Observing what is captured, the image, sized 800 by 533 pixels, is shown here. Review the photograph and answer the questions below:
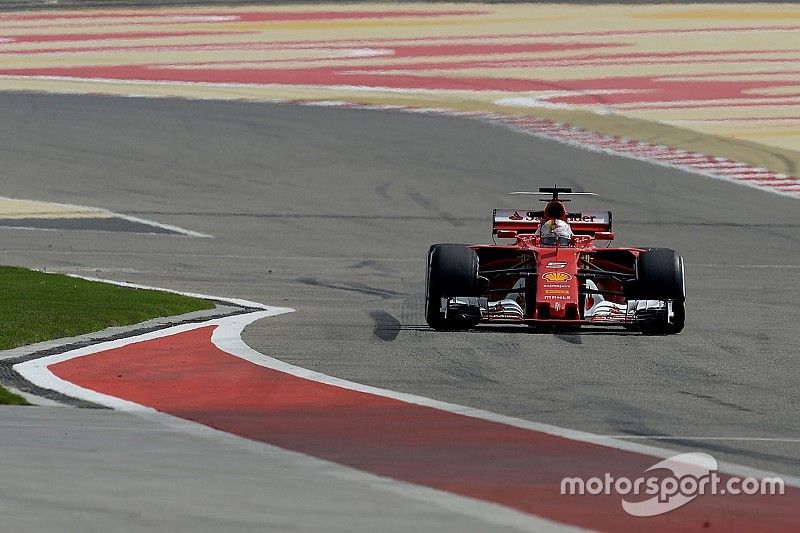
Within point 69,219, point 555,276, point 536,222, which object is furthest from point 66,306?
point 69,219

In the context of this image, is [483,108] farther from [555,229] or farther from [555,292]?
[555,292]

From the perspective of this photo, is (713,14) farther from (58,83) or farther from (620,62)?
(58,83)

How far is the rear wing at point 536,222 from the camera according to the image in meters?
15.8

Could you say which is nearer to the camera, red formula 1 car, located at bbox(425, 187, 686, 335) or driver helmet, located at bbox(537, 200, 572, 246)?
red formula 1 car, located at bbox(425, 187, 686, 335)

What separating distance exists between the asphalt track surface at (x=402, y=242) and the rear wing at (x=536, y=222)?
1.32 meters

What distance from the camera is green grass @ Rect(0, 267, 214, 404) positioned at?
13.0m

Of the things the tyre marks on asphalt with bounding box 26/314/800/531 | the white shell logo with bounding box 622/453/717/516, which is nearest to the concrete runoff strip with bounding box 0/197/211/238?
the tyre marks on asphalt with bounding box 26/314/800/531

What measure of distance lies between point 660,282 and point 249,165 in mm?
17950

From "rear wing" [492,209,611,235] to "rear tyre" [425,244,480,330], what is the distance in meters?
1.81

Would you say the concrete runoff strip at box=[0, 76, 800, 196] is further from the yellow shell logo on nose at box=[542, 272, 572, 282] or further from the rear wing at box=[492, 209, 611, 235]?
the yellow shell logo on nose at box=[542, 272, 572, 282]

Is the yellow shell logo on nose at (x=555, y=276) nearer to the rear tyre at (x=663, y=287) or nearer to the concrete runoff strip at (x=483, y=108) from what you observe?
the rear tyre at (x=663, y=287)

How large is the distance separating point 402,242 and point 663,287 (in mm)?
10221

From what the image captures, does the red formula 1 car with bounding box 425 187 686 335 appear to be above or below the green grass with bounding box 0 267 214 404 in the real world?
above

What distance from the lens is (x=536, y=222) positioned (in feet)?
52.2
